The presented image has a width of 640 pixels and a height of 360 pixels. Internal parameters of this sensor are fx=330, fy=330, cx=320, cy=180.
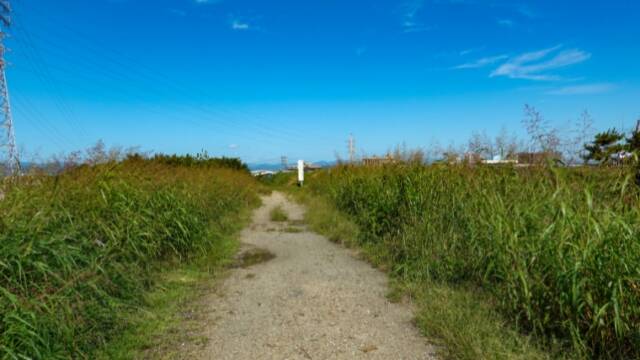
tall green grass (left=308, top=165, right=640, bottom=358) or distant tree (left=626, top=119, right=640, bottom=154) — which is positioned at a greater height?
distant tree (left=626, top=119, right=640, bottom=154)

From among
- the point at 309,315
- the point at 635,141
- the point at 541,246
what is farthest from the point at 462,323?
the point at 635,141

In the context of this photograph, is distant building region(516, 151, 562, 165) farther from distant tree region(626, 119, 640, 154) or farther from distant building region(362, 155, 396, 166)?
distant building region(362, 155, 396, 166)

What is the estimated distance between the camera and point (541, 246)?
2557 millimetres

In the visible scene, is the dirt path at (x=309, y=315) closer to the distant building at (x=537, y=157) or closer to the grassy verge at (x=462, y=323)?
the grassy verge at (x=462, y=323)

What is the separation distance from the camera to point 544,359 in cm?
212

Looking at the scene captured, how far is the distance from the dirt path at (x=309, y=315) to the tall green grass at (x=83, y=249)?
84 cm

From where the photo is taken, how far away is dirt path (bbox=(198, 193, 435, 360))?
2516mm

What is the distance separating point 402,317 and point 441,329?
0.47 meters

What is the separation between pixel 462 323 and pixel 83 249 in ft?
11.0

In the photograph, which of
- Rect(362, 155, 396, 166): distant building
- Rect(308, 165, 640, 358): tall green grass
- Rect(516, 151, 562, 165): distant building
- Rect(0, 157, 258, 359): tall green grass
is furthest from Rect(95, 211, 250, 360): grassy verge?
Rect(362, 155, 396, 166): distant building

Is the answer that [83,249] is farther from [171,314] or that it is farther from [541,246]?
[541,246]

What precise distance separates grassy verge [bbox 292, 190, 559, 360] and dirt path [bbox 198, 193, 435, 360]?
14 centimetres

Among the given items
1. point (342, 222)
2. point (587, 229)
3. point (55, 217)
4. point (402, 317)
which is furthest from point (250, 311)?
point (342, 222)

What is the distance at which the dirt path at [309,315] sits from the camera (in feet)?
8.25
